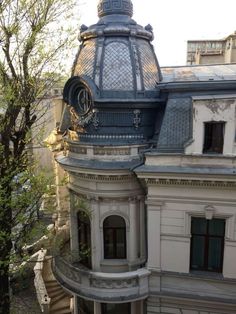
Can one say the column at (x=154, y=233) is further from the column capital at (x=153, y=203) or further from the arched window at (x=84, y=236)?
the arched window at (x=84, y=236)

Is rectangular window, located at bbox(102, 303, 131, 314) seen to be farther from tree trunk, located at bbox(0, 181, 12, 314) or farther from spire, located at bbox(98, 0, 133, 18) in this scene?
spire, located at bbox(98, 0, 133, 18)

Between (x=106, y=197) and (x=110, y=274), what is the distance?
328cm

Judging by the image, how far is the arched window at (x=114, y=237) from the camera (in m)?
13.7

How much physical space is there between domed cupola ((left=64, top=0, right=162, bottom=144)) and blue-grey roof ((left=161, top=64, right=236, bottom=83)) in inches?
71.2

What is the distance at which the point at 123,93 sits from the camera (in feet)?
41.9

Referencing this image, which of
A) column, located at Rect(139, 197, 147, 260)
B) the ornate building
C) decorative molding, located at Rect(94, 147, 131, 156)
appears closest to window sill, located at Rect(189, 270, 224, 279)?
the ornate building

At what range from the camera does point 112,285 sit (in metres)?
12.9

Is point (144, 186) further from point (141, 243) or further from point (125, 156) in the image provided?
point (141, 243)

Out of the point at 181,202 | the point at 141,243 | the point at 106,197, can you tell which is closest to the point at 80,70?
the point at 106,197

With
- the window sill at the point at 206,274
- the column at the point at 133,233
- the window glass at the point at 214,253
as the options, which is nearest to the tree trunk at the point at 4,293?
the column at the point at 133,233

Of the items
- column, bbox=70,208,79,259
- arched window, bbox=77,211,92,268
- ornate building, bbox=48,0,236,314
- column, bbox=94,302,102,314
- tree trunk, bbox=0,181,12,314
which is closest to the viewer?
tree trunk, bbox=0,181,12,314

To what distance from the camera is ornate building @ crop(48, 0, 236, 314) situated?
12.0 meters

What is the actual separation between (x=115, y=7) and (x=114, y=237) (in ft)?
34.3

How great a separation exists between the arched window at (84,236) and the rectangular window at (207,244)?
471 centimetres
